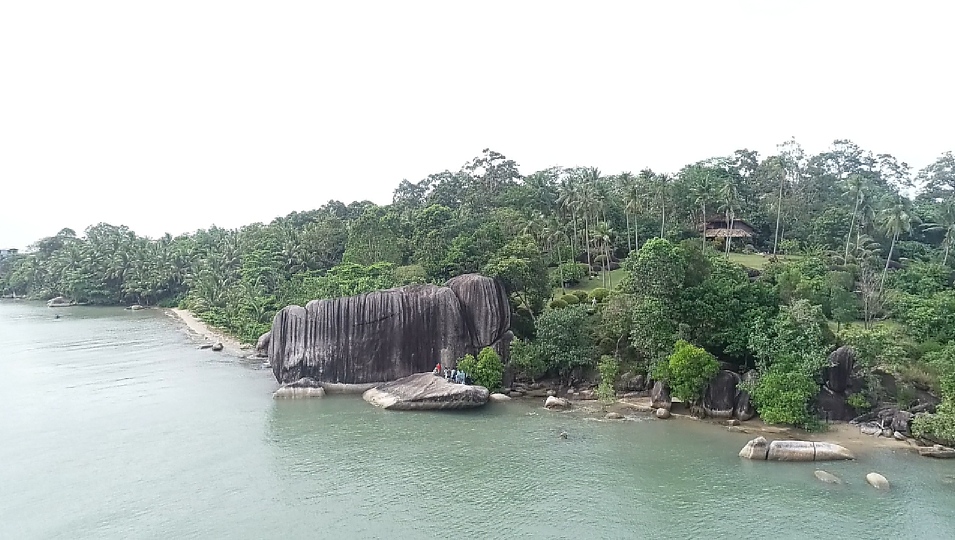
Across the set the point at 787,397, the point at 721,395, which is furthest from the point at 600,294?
the point at 787,397

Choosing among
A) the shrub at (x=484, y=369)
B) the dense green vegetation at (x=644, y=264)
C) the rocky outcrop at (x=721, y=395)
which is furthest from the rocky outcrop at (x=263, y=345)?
the rocky outcrop at (x=721, y=395)

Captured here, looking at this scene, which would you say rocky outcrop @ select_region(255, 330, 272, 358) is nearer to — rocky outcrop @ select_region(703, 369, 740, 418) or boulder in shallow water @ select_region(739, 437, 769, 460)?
rocky outcrop @ select_region(703, 369, 740, 418)

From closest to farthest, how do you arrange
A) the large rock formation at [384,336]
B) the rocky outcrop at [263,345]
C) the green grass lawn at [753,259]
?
the large rock formation at [384,336], the rocky outcrop at [263,345], the green grass lawn at [753,259]

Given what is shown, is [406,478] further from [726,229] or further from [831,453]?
[726,229]

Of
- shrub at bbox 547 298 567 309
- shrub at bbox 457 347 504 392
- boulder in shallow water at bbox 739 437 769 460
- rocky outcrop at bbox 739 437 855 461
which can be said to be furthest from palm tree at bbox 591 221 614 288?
rocky outcrop at bbox 739 437 855 461

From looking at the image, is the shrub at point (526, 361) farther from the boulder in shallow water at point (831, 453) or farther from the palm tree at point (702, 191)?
the palm tree at point (702, 191)

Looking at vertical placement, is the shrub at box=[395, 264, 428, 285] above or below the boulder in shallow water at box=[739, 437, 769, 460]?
above

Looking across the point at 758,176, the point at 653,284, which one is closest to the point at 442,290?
the point at 653,284
